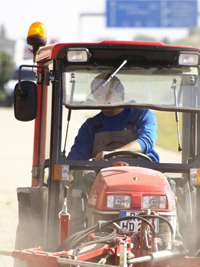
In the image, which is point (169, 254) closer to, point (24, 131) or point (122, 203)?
point (122, 203)

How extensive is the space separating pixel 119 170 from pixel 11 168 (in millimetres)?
8682

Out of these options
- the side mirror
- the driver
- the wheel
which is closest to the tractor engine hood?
the driver

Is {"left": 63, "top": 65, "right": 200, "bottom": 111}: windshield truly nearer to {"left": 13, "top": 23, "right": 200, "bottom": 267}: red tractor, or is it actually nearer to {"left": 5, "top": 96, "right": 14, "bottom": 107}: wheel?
{"left": 13, "top": 23, "right": 200, "bottom": 267}: red tractor

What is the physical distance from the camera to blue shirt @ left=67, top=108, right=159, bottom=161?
4.03 meters

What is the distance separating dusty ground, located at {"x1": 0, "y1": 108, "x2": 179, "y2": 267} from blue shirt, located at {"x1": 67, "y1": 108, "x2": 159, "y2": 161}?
1.68 metres

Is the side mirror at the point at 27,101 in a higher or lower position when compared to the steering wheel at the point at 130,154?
higher

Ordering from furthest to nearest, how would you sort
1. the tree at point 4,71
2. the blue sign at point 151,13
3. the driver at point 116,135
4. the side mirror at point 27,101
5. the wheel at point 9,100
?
the blue sign at point 151,13
the tree at point 4,71
the wheel at point 9,100
the driver at point 116,135
the side mirror at point 27,101

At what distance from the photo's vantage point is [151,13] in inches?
1480

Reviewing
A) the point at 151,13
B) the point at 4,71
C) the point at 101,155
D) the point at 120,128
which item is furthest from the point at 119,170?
the point at 151,13

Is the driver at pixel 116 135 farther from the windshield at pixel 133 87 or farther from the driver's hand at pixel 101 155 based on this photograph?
the windshield at pixel 133 87

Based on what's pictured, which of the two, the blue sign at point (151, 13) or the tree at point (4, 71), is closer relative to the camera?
the tree at point (4, 71)

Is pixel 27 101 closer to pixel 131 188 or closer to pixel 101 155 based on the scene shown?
pixel 101 155

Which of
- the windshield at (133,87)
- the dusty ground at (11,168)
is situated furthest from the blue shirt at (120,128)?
the dusty ground at (11,168)

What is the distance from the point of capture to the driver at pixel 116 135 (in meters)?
3.96
